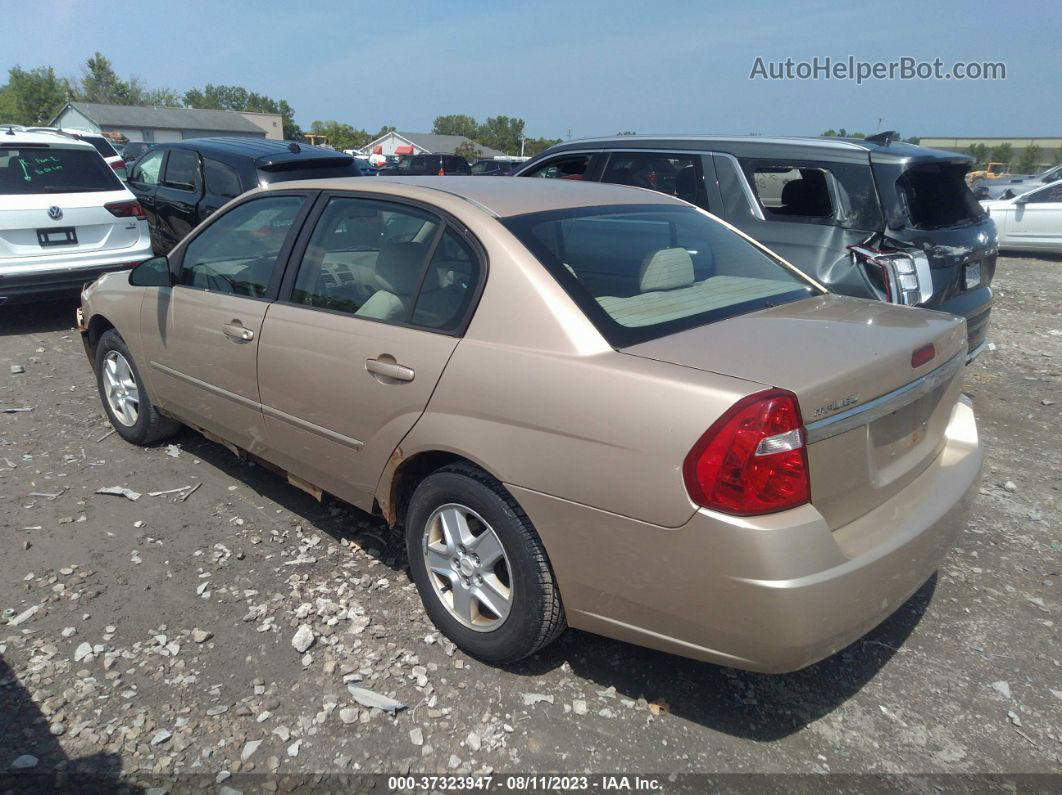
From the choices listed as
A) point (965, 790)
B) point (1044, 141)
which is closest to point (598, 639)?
point (965, 790)

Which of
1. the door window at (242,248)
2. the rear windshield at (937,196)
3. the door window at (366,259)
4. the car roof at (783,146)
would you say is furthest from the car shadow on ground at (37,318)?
the rear windshield at (937,196)

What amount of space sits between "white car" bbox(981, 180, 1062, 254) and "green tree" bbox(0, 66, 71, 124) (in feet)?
357

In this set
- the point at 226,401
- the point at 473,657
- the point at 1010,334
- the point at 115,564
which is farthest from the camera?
the point at 1010,334

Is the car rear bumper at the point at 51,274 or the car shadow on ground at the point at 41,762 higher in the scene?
the car rear bumper at the point at 51,274

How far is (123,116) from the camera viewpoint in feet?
278

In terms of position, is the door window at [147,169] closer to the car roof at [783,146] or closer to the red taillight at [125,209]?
the red taillight at [125,209]

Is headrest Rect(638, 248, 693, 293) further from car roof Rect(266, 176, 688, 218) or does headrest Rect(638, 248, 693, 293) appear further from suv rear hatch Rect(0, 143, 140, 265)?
suv rear hatch Rect(0, 143, 140, 265)

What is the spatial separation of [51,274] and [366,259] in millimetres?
5301

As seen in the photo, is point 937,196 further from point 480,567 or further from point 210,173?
point 210,173

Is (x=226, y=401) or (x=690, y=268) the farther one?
(x=226, y=401)

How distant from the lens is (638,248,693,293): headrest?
2969mm

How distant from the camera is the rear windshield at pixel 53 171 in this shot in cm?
711

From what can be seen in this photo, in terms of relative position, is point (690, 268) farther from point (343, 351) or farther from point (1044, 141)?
point (1044, 141)

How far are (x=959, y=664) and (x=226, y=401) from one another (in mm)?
3359
